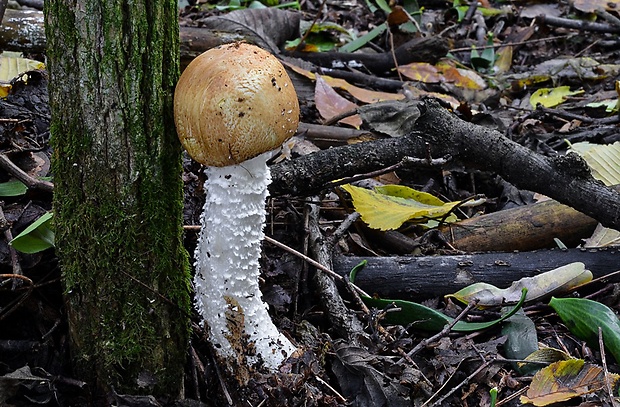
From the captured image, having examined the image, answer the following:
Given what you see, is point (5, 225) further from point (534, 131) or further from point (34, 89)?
point (534, 131)

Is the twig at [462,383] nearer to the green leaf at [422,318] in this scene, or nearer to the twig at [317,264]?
the green leaf at [422,318]

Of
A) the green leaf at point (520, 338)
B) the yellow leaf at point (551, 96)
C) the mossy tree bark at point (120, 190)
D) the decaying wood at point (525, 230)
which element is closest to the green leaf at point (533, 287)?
the green leaf at point (520, 338)

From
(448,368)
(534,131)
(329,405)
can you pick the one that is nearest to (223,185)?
(329,405)

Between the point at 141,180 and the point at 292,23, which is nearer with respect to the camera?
the point at 141,180

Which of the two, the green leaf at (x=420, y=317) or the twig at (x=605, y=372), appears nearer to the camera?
the twig at (x=605, y=372)

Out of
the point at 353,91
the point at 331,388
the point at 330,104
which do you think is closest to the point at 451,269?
the point at 331,388

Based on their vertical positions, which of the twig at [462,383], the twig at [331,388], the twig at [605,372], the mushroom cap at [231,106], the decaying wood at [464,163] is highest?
the mushroom cap at [231,106]

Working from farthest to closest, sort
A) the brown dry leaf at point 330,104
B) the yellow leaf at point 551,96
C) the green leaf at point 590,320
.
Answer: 1. the yellow leaf at point 551,96
2. the brown dry leaf at point 330,104
3. the green leaf at point 590,320

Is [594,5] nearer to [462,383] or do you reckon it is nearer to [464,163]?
[464,163]
